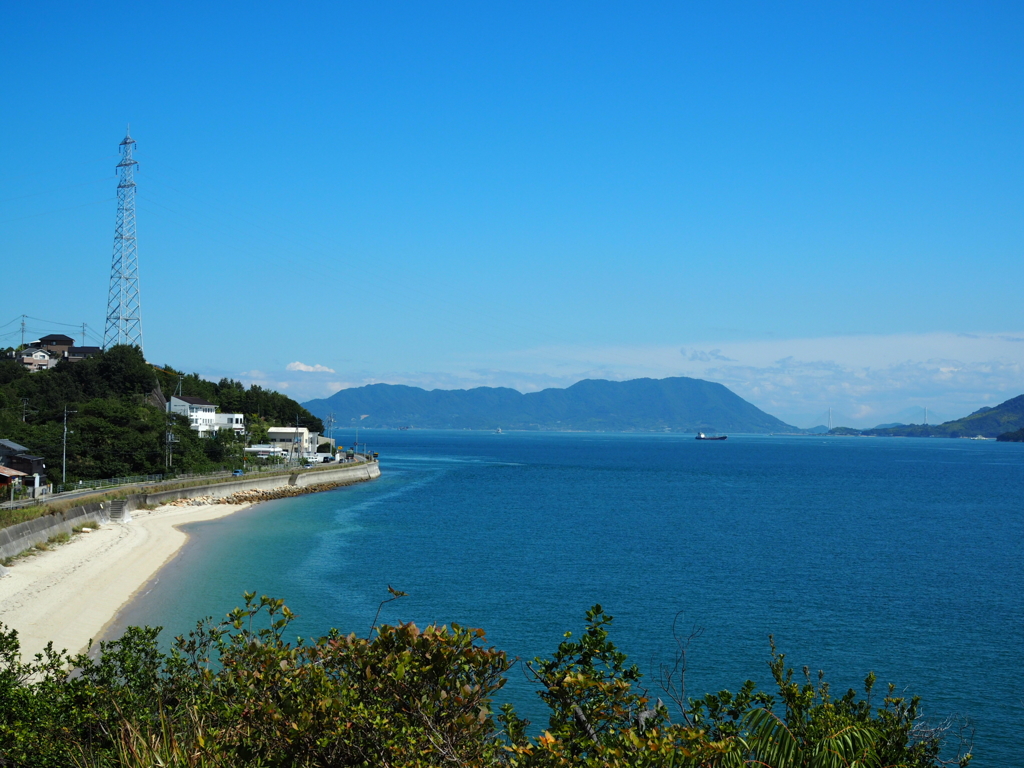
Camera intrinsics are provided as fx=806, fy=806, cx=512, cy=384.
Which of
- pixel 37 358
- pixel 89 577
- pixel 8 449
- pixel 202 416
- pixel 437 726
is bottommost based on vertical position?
pixel 89 577

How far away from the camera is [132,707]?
24.8 feet

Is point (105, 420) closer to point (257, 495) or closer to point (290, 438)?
point (257, 495)

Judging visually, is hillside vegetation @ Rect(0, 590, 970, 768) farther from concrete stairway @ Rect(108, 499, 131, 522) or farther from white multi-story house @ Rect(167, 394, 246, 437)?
white multi-story house @ Rect(167, 394, 246, 437)

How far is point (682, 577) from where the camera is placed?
3331cm

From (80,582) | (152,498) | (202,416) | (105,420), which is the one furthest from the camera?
(202,416)

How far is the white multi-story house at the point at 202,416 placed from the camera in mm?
86312

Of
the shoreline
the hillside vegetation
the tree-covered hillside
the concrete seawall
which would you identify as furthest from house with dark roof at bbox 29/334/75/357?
the hillside vegetation

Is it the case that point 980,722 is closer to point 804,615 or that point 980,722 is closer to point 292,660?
point 804,615

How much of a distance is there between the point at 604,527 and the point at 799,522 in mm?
13577

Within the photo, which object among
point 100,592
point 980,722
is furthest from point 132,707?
point 100,592

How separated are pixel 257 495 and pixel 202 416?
106ft

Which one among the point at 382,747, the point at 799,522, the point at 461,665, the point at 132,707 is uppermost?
the point at 461,665

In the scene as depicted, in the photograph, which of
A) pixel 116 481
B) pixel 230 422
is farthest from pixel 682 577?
pixel 230 422

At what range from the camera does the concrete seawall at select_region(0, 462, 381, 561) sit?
30281 mm
